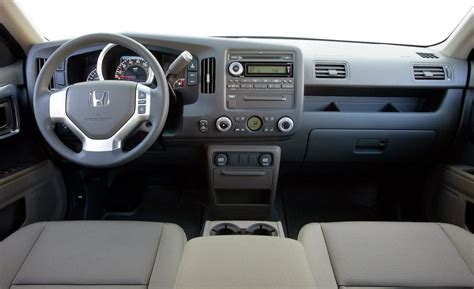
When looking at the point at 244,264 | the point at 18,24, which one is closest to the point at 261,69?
the point at 244,264

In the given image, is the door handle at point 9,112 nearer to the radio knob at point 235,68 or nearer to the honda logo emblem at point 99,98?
the honda logo emblem at point 99,98

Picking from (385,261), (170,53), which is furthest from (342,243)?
(170,53)

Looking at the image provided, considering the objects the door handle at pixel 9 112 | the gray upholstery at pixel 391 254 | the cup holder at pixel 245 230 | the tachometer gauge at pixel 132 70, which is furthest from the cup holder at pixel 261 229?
the door handle at pixel 9 112

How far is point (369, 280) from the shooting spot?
0.98m

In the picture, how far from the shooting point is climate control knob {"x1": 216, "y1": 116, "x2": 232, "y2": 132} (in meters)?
1.46

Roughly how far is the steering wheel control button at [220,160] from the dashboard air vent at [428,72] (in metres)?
0.92

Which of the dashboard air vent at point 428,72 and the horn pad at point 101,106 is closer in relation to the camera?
the horn pad at point 101,106

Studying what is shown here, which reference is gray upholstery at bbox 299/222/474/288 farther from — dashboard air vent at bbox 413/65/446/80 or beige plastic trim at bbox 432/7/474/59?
beige plastic trim at bbox 432/7/474/59

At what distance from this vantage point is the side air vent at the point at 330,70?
1.61 meters

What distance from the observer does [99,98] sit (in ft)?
4.03

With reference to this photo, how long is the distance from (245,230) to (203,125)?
47cm

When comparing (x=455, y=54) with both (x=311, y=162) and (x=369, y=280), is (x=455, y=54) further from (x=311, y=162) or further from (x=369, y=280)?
(x=369, y=280)

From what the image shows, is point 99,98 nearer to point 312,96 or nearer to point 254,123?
point 254,123

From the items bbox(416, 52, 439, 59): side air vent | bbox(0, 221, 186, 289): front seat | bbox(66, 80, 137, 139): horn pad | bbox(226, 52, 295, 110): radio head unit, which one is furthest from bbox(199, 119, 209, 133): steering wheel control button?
bbox(416, 52, 439, 59): side air vent
